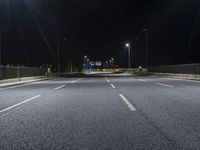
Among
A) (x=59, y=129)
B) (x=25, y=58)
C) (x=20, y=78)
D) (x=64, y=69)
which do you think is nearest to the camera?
(x=59, y=129)

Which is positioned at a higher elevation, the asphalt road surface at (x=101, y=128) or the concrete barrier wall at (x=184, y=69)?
the concrete barrier wall at (x=184, y=69)

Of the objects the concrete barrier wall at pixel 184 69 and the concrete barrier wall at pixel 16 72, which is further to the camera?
the concrete barrier wall at pixel 184 69

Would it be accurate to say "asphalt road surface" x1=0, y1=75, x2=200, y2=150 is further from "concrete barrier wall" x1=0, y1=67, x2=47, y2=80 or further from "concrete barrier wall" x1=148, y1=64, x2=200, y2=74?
"concrete barrier wall" x1=148, y1=64, x2=200, y2=74

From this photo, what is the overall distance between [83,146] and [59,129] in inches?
60.7

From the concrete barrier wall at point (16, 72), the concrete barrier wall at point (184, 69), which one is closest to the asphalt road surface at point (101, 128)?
the concrete barrier wall at point (16, 72)

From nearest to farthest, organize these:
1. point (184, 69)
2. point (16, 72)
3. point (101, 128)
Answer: point (101, 128), point (16, 72), point (184, 69)

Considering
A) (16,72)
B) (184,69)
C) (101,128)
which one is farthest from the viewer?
(184,69)

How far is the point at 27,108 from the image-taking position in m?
10.2

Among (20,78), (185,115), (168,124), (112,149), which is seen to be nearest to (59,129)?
(112,149)

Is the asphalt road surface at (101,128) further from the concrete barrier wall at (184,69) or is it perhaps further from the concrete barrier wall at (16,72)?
the concrete barrier wall at (184,69)

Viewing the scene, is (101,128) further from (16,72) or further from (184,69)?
(184,69)

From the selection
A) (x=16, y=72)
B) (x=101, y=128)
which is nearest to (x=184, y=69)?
(x=16, y=72)

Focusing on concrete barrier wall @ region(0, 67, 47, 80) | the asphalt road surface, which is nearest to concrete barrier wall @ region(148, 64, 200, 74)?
concrete barrier wall @ region(0, 67, 47, 80)

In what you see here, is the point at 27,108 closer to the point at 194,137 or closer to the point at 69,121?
the point at 69,121
